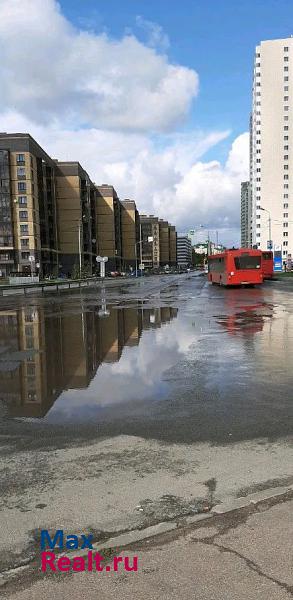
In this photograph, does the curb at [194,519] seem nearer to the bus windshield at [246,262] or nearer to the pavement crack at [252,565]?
the pavement crack at [252,565]

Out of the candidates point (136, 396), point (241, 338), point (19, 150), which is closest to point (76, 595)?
point (136, 396)

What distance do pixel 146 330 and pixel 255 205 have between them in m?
118

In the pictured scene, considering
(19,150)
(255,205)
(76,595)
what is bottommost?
(76,595)

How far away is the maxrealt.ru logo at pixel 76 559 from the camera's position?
301 centimetres

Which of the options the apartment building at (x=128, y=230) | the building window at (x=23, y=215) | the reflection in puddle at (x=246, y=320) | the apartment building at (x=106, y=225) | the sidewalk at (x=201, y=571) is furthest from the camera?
the apartment building at (x=128, y=230)

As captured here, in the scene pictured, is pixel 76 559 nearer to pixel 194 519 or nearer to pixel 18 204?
pixel 194 519

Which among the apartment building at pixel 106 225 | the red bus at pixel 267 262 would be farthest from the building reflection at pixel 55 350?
the apartment building at pixel 106 225

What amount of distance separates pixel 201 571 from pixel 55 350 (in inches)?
351

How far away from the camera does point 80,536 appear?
334 cm

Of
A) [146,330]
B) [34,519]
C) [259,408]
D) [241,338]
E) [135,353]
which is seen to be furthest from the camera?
[146,330]

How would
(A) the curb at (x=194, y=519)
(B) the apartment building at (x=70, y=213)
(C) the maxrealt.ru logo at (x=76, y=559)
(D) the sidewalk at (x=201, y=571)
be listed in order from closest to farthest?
(D) the sidewalk at (x=201, y=571)
(C) the maxrealt.ru logo at (x=76, y=559)
(A) the curb at (x=194, y=519)
(B) the apartment building at (x=70, y=213)

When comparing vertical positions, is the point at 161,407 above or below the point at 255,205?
below

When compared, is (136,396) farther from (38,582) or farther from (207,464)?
(38,582)

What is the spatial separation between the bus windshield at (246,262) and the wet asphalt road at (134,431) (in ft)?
85.8
